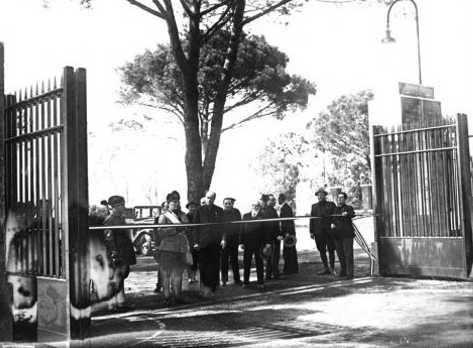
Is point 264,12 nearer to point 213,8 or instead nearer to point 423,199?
point 213,8

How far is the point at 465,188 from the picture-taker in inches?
356

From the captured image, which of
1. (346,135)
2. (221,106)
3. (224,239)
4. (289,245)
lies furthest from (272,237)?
(346,135)

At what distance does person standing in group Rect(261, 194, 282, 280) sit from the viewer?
10.9 meters

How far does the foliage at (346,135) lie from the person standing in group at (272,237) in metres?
38.4

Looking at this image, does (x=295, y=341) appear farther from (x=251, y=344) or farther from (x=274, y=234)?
(x=274, y=234)

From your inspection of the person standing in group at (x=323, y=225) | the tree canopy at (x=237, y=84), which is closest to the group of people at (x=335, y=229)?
the person standing in group at (x=323, y=225)

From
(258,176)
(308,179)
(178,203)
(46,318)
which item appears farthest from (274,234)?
(258,176)

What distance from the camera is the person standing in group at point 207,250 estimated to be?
30.1 ft

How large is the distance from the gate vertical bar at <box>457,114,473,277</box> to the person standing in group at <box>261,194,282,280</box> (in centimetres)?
328

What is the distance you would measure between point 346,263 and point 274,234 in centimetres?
137

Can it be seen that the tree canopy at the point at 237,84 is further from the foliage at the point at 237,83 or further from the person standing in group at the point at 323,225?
the person standing in group at the point at 323,225

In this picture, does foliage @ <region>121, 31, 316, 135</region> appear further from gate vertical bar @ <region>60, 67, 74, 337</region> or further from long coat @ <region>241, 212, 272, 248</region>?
gate vertical bar @ <region>60, 67, 74, 337</region>

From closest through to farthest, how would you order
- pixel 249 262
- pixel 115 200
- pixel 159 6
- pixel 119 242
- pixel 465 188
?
pixel 119 242, pixel 115 200, pixel 465 188, pixel 249 262, pixel 159 6

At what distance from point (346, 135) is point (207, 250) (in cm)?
4241
